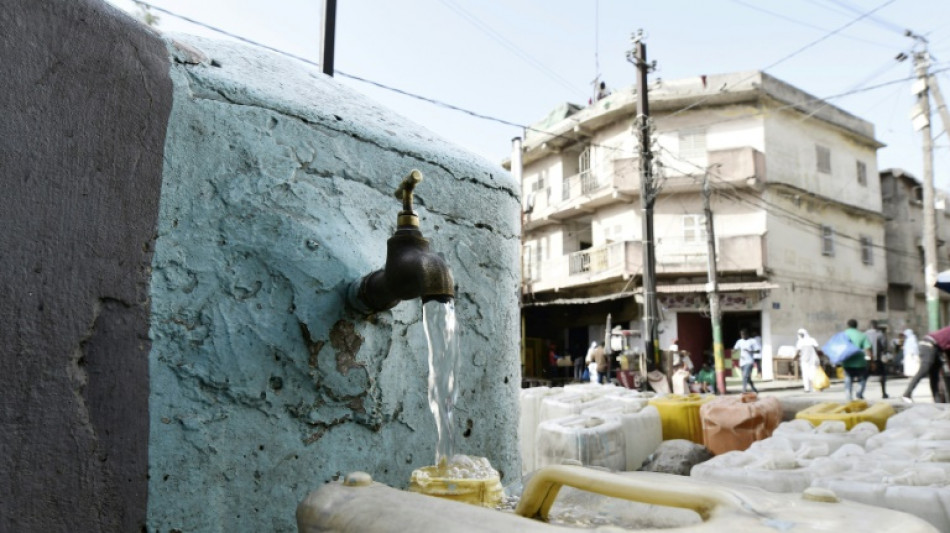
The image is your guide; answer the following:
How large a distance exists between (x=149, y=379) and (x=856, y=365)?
34.3 ft

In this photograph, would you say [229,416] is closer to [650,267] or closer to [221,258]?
[221,258]

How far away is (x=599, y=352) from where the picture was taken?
580 inches

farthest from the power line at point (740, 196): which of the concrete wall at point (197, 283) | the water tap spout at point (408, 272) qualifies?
the water tap spout at point (408, 272)

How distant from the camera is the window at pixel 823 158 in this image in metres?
22.4

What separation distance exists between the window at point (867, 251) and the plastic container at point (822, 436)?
23.3 m

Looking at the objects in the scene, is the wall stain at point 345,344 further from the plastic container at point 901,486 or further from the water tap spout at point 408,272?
the plastic container at point 901,486

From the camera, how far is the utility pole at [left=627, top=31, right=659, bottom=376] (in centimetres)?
1278

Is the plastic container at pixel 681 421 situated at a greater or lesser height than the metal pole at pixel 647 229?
lesser

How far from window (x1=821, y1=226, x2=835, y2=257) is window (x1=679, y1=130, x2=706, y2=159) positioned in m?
5.62

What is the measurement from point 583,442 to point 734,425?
154cm

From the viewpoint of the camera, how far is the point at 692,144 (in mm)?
21031

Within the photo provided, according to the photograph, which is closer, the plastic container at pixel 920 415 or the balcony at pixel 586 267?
the plastic container at pixel 920 415

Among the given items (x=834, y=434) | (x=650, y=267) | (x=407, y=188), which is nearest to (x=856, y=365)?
(x=650, y=267)

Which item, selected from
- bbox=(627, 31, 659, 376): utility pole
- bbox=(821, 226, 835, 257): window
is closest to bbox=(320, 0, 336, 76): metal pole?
bbox=(627, 31, 659, 376): utility pole
